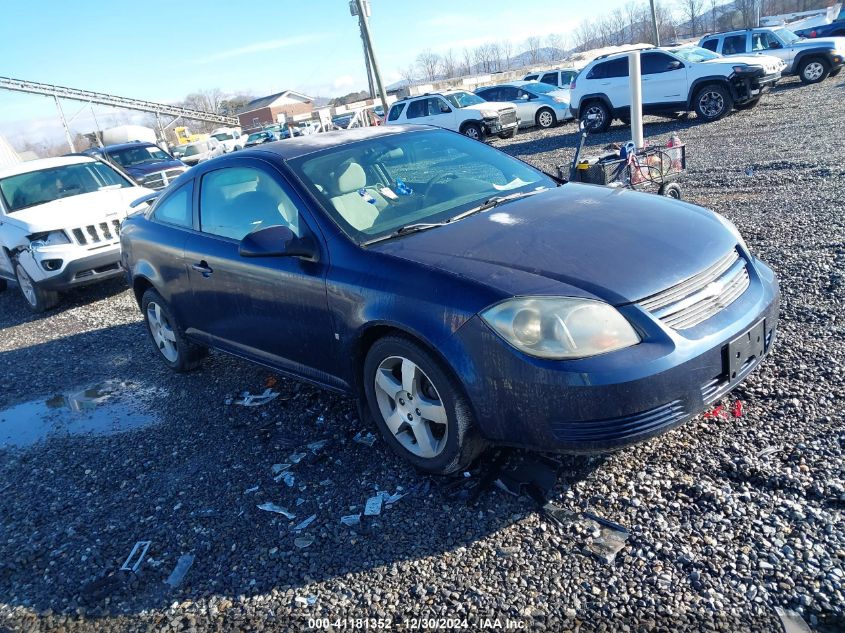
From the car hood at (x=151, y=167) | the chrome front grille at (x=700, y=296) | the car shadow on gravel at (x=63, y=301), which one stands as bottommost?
the car shadow on gravel at (x=63, y=301)

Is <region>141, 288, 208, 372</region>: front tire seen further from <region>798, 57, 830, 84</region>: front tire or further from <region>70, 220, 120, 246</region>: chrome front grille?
<region>798, 57, 830, 84</region>: front tire

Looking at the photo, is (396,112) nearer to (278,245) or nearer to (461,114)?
(461,114)

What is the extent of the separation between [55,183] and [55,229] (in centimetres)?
142

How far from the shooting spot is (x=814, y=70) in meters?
19.9

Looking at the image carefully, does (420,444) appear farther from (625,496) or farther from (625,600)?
(625,600)

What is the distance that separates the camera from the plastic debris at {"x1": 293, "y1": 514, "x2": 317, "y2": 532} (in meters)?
3.11

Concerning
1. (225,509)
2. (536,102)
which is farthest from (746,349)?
(536,102)

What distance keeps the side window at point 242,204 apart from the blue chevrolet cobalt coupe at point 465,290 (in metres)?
0.01

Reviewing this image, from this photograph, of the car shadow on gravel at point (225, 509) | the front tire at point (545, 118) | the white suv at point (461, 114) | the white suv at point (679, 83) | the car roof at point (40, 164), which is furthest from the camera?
the front tire at point (545, 118)

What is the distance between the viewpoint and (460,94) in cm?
2075

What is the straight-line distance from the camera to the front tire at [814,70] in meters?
19.7

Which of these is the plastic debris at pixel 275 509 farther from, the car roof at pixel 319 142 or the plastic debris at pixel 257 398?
the car roof at pixel 319 142

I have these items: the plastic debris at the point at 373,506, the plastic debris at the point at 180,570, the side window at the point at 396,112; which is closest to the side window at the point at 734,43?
the side window at the point at 396,112

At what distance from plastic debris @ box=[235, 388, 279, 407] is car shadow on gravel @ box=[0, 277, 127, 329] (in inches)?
193
